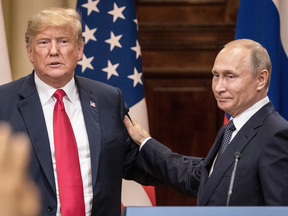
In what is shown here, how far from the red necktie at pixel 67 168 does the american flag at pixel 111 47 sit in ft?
3.12

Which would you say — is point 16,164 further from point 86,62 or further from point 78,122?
point 86,62

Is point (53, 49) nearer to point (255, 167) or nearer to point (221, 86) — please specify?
point (221, 86)

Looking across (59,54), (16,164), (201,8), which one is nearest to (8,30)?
(59,54)

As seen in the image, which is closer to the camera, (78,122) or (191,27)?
(78,122)

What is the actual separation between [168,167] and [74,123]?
574 mm

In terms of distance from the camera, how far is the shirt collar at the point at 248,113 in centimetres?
159

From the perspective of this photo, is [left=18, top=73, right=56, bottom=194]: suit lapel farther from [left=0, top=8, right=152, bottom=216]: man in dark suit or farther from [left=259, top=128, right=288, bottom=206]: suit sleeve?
[left=259, top=128, right=288, bottom=206]: suit sleeve

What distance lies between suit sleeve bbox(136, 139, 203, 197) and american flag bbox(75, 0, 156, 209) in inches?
25.4

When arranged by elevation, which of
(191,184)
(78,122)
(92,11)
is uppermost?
(92,11)

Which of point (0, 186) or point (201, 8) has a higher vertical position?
point (201, 8)

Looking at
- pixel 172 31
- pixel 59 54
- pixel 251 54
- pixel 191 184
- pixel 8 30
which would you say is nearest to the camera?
pixel 251 54

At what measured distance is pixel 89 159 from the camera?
1706mm

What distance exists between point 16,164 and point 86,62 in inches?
46.3

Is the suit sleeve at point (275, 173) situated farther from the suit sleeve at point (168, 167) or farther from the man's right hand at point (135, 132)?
the man's right hand at point (135, 132)
